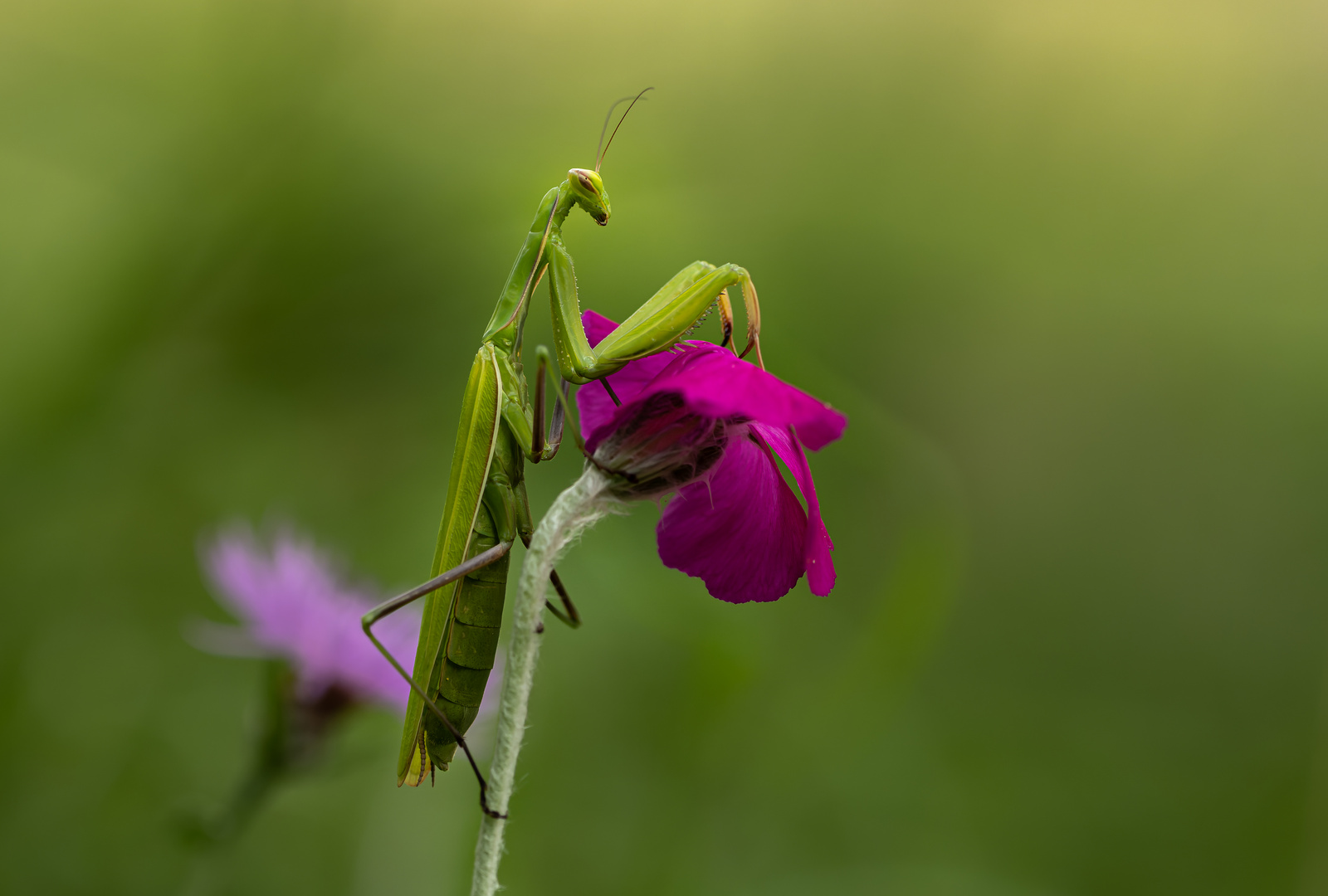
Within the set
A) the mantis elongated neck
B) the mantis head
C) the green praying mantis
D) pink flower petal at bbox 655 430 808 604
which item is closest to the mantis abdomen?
the green praying mantis

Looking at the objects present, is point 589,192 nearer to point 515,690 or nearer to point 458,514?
point 458,514

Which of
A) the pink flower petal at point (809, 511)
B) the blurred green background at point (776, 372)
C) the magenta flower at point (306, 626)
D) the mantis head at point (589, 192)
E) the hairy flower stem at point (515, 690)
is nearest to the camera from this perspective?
the hairy flower stem at point (515, 690)

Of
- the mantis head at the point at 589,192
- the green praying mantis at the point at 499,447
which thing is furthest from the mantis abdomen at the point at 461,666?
the mantis head at the point at 589,192

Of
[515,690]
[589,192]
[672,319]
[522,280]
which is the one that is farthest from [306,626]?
[515,690]

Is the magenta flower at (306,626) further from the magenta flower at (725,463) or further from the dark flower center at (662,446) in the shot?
the dark flower center at (662,446)

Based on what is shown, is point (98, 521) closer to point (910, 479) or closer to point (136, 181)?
point (136, 181)

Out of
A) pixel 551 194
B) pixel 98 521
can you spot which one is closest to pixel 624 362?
pixel 551 194
